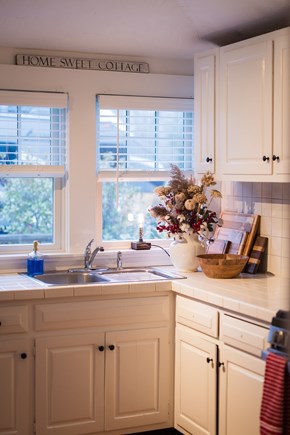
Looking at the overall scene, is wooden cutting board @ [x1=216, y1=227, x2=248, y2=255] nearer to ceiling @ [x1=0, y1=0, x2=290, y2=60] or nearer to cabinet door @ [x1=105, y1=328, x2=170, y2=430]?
cabinet door @ [x1=105, y1=328, x2=170, y2=430]

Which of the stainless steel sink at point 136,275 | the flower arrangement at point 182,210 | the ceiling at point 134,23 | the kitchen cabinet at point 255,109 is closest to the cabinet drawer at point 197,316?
the stainless steel sink at point 136,275

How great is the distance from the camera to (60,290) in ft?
11.7

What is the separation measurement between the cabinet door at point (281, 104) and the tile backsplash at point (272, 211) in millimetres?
359

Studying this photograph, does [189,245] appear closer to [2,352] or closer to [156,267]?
[156,267]

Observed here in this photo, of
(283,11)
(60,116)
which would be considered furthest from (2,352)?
(283,11)

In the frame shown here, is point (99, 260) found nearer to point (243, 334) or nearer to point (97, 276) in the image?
point (97, 276)

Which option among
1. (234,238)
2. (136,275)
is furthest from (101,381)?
(234,238)

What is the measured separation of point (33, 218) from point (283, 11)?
73.3 inches

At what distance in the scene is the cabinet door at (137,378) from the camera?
3.72m

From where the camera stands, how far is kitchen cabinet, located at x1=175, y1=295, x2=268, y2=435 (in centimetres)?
314

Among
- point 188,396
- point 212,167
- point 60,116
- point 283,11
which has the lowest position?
point 188,396

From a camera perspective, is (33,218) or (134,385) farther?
(33,218)

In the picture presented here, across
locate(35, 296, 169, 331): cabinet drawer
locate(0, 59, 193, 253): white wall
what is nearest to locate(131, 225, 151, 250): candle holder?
locate(0, 59, 193, 253): white wall

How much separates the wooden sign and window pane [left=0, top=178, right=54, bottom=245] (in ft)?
2.24
